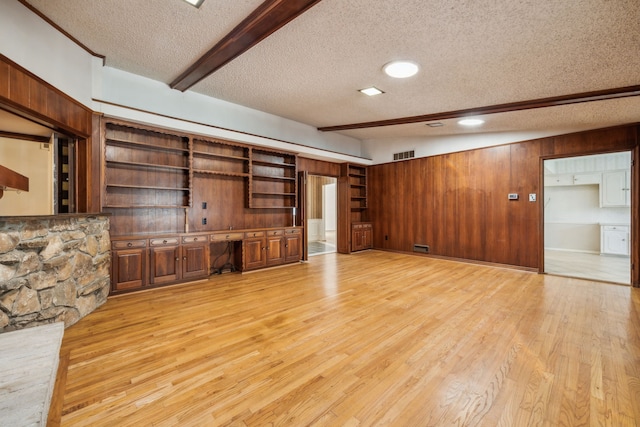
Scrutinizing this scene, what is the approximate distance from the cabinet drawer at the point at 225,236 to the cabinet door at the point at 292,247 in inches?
39.7

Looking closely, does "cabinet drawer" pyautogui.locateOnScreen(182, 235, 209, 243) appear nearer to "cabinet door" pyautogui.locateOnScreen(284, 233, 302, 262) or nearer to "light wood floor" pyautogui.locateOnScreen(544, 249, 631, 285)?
"cabinet door" pyautogui.locateOnScreen(284, 233, 302, 262)

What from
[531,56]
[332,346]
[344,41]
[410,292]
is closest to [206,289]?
[332,346]

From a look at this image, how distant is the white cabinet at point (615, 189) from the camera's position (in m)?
6.31

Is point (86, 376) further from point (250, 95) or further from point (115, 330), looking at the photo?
point (250, 95)

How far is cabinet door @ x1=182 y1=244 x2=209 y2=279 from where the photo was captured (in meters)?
4.17

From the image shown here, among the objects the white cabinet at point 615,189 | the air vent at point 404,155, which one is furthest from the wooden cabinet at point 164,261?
the white cabinet at point 615,189

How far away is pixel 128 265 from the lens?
12.0ft

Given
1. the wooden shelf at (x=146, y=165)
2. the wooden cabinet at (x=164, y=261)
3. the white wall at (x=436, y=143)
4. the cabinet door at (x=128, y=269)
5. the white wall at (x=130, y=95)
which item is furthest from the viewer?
the white wall at (x=436, y=143)

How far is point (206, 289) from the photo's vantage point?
3912 millimetres

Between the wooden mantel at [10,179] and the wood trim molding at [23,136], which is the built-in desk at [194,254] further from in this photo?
the wooden mantel at [10,179]

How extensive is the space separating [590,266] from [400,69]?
5.54m

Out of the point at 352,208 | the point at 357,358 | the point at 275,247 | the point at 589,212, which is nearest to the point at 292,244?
the point at 275,247

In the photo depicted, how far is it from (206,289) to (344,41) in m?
3.50

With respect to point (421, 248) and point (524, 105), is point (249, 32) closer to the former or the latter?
point (524, 105)
